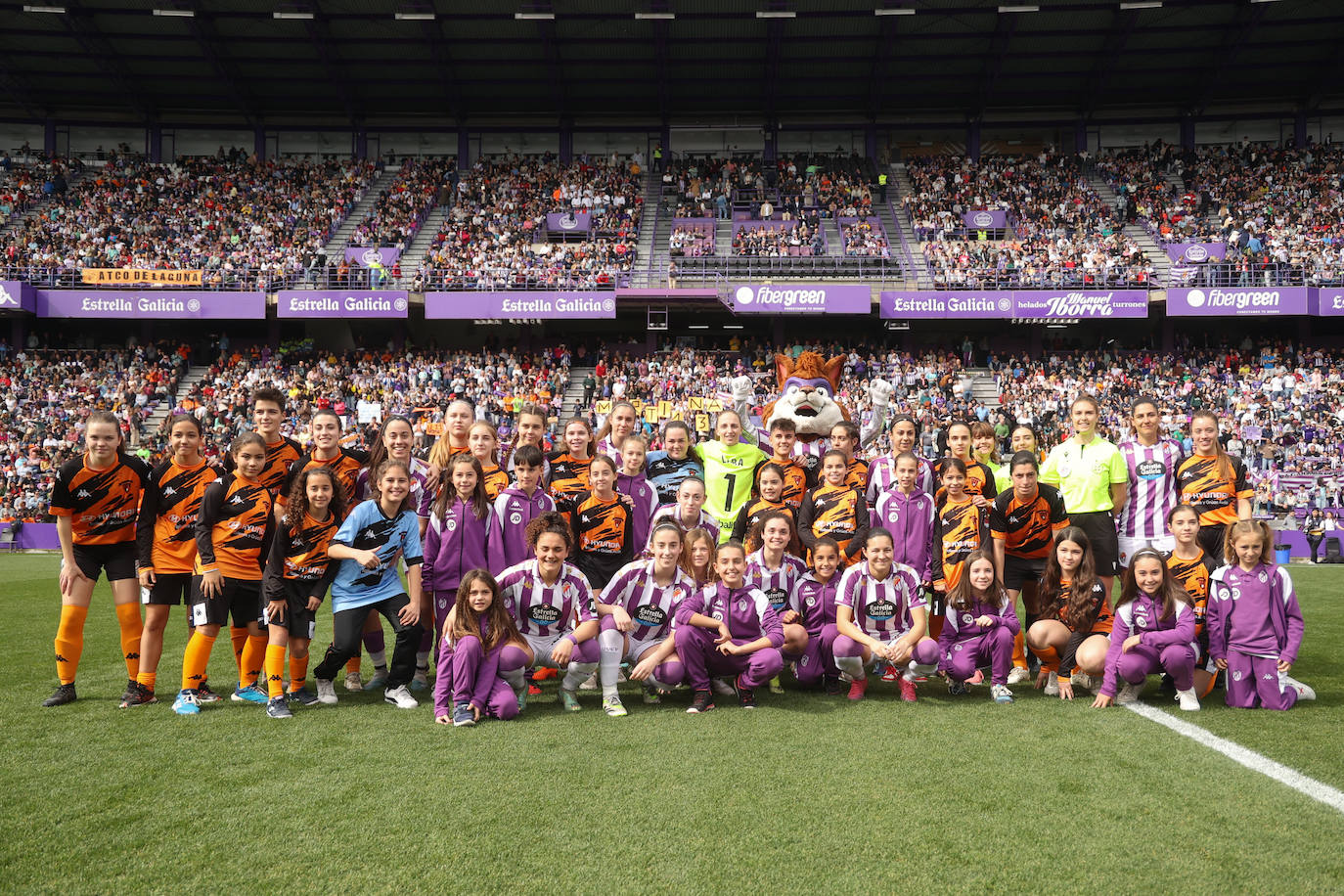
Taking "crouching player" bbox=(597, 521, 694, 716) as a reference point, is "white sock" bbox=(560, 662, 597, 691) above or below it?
below

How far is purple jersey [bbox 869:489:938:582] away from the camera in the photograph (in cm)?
609

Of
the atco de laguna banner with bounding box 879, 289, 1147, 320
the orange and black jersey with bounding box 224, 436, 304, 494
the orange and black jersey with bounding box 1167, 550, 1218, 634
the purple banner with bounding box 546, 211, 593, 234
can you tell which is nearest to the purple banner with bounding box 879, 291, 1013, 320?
the atco de laguna banner with bounding box 879, 289, 1147, 320

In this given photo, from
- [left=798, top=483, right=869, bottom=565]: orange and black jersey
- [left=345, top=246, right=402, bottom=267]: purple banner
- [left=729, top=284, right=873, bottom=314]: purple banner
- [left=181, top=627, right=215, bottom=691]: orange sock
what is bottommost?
[left=181, top=627, right=215, bottom=691]: orange sock

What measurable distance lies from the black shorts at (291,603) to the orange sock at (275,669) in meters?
0.13

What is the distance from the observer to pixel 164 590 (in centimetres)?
539

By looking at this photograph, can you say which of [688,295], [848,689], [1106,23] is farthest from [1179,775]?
[1106,23]

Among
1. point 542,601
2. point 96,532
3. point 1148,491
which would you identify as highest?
point 1148,491

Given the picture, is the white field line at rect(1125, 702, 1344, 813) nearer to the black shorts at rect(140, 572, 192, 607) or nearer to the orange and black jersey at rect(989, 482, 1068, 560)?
the orange and black jersey at rect(989, 482, 1068, 560)

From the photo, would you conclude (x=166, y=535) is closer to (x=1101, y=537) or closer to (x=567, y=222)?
(x=1101, y=537)

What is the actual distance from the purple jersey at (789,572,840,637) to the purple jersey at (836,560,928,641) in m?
0.16

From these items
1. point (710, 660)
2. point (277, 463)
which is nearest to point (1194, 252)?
point (710, 660)

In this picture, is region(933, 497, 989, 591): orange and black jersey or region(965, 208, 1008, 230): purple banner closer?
region(933, 497, 989, 591): orange and black jersey

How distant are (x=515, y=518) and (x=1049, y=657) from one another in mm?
3567

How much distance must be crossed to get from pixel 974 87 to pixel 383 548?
99.0 feet
